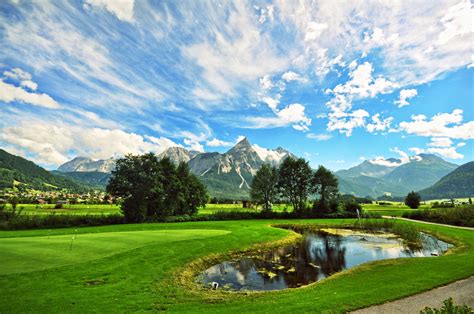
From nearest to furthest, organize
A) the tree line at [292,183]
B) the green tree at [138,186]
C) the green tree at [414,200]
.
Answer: the green tree at [138,186] → the tree line at [292,183] → the green tree at [414,200]

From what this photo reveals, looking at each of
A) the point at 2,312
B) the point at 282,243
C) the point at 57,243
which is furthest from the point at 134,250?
the point at 282,243

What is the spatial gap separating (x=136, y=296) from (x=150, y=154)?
1947 inches

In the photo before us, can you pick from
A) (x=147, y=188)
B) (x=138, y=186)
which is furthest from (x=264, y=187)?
(x=138, y=186)

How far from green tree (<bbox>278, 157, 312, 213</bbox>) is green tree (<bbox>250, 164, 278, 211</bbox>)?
7.30 feet

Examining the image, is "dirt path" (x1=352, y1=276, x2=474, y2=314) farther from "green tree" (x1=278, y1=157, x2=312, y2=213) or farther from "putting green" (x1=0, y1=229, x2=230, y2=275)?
"green tree" (x1=278, y1=157, x2=312, y2=213)

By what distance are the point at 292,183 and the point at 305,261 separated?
52.3 metres

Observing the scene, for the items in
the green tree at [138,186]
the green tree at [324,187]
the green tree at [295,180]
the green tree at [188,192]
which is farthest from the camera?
the green tree at [295,180]

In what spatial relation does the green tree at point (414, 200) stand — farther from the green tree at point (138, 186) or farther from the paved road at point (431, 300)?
the paved road at point (431, 300)

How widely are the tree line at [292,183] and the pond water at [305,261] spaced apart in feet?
119

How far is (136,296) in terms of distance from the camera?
46.6 feet

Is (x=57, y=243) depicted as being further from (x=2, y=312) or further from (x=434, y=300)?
(x=434, y=300)

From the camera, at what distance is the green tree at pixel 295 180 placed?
76.0m

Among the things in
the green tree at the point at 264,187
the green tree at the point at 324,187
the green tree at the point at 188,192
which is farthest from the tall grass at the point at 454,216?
the green tree at the point at 188,192

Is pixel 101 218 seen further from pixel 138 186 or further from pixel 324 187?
pixel 324 187
